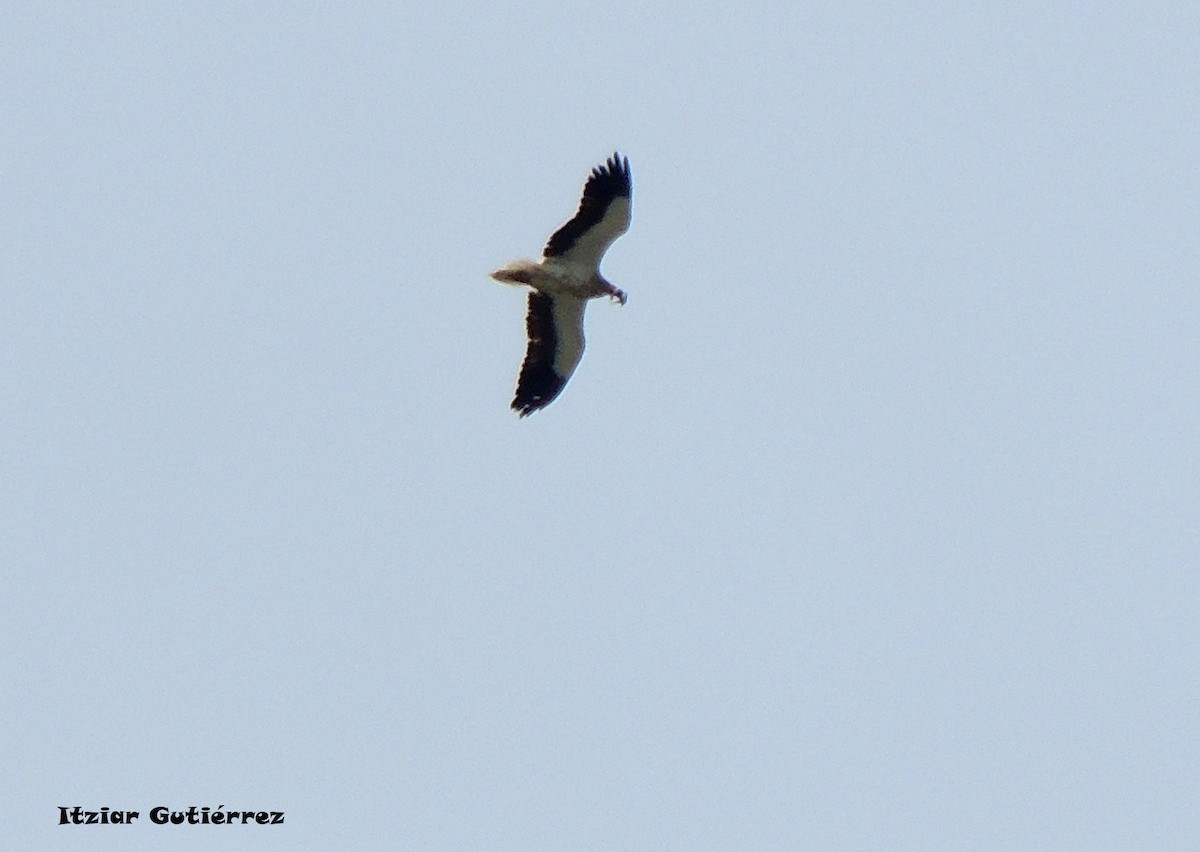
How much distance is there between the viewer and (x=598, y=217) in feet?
87.7

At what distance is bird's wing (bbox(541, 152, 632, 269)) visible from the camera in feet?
87.3

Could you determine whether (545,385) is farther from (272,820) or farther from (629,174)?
(272,820)

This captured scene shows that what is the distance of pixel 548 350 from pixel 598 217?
2.27 metres

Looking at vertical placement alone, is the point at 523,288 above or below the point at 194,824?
above

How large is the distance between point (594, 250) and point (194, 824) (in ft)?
31.1

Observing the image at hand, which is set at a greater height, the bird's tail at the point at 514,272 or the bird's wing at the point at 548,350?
the bird's tail at the point at 514,272

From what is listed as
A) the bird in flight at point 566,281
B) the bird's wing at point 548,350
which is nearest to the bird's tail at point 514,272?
the bird in flight at point 566,281

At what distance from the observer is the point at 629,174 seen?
26672 millimetres

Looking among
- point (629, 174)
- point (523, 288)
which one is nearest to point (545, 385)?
point (523, 288)

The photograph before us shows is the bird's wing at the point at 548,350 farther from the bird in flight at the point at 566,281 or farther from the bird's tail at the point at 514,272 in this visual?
the bird's tail at the point at 514,272

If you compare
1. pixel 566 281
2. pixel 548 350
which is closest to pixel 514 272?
pixel 566 281

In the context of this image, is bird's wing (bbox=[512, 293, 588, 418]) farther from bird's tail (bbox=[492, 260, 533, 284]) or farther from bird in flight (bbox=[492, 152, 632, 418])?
bird's tail (bbox=[492, 260, 533, 284])

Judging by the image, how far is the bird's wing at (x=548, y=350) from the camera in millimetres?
27719

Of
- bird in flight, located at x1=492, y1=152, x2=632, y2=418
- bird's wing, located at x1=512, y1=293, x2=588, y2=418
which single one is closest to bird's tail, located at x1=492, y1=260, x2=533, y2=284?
bird in flight, located at x1=492, y1=152, x2=632, y2=418
